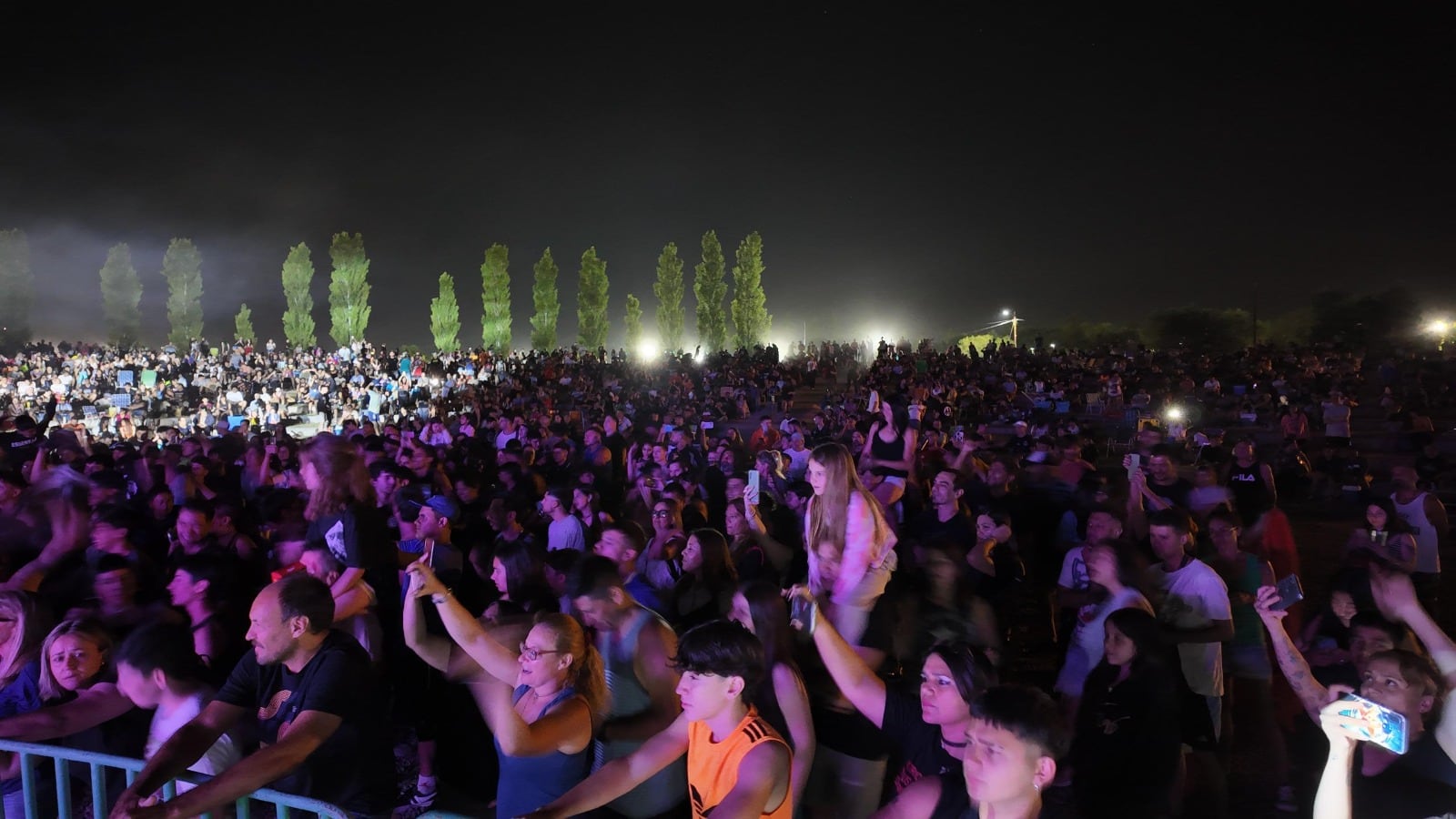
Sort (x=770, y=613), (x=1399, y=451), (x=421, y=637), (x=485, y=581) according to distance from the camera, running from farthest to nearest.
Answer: (x=1399, y=451)
(x=485, y=581)
(x=421, y=637)
(x=770, y=613)

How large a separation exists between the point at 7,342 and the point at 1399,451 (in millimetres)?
67446

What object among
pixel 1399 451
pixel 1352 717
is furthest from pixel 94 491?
pixel 1399 451

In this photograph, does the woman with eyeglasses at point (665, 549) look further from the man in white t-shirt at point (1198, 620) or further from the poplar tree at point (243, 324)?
the poplar tree at point (243, 324)

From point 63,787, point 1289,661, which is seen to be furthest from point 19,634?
point 1289,661

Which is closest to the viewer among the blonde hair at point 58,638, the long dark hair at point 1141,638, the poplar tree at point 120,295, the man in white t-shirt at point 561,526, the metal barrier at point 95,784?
the metal barrier at point 95,784

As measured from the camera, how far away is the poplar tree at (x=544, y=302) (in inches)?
2803

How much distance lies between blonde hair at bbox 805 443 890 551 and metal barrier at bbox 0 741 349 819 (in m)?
2.40

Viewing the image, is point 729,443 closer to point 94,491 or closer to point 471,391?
point 94,491

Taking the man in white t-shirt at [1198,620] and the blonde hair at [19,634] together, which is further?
the man in white t-shirt at [1198,620]

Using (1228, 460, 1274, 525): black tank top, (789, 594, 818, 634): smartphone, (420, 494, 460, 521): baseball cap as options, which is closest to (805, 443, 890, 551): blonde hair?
(789, 594, 818, 634): smartphone

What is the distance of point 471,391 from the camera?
20.9 m

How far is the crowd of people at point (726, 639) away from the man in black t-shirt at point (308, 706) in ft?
0.04

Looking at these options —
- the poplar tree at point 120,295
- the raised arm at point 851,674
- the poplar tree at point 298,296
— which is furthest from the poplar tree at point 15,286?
the raised arm at point 851,674

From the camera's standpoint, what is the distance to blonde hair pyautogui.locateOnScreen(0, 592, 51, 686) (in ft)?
11.5
